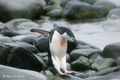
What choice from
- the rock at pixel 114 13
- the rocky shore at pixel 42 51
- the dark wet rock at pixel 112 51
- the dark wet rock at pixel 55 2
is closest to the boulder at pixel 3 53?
the rocky shore at pixel 42 51

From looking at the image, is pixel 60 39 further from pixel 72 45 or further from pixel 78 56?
pixel 72 45

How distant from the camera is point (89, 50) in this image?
844 cm

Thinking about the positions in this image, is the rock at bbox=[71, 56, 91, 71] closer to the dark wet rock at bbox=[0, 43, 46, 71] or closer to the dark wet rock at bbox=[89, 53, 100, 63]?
the dark wet rock at bbox=[89, 53, 100, 63]

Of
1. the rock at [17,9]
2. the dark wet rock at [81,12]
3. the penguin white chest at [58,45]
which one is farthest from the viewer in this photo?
the dark wet rock at [81,12]

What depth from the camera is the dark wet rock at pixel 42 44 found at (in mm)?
8688

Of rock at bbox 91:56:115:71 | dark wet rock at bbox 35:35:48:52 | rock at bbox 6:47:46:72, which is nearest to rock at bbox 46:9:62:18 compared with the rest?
dark wet rock at bbox 35:35:48:52

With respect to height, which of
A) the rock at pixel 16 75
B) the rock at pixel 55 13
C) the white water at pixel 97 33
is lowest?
the rock at pixel 16 75

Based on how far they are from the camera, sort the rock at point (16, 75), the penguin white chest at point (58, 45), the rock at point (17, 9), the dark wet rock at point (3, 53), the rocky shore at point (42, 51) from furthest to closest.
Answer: the rock at point (17, 9), the penguin white chest at point (58, 45), the dark wet rock at point (3, 53), the rocky shore at point (42, 51), the rock at point (16, 75)

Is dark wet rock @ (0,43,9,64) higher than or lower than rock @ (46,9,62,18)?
lower

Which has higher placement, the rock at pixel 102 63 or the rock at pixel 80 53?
the rock at pixel 80 53

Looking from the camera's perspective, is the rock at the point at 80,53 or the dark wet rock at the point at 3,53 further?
the rock at the point at 80,53

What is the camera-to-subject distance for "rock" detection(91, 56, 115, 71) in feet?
24.8

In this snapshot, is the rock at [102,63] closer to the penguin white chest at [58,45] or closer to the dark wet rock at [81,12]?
the penguin white chest at [58,45]

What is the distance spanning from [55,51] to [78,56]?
1.67m
